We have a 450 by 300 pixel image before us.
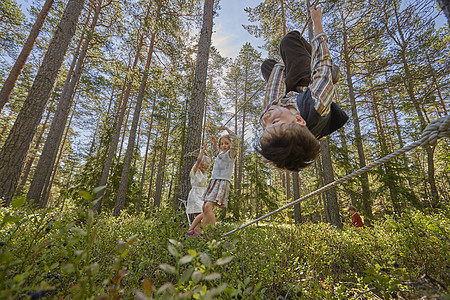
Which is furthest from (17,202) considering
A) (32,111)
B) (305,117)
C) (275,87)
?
(32,111)

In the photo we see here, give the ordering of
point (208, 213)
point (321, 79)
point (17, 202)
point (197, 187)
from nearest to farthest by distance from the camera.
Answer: point (17, 202)
point (321, 79)
point (208, 213)
point (197, 187)

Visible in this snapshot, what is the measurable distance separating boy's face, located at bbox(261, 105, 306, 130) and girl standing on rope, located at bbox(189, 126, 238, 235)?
5.46 feet

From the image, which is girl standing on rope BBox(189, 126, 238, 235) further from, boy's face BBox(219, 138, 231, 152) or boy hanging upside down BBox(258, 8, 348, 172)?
boy hanging upside down BBox(258, 8, 348, 172)

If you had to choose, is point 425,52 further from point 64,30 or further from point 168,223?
point 64,30

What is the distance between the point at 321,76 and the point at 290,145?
2.77 feet

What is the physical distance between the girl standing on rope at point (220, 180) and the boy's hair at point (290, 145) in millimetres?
1817

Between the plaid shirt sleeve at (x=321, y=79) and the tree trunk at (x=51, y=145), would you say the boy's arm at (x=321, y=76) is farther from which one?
the tree trunk at (x=51, y=145)

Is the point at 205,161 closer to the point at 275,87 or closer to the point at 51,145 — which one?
the point at 275,87

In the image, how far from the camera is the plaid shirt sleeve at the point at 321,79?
210 centimetres

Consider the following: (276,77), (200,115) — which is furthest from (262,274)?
(200,115)

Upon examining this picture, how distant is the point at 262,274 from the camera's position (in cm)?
197

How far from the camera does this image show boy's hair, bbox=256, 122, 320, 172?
213cm

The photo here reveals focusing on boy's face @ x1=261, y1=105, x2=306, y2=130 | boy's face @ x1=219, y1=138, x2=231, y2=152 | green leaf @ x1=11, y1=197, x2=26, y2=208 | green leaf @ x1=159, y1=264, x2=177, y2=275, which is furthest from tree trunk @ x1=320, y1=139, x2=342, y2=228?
green leaf @ x1=11, y1=197, x2=26, y2=208

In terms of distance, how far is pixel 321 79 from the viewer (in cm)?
214
